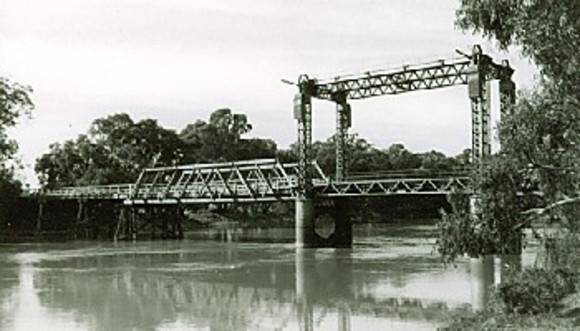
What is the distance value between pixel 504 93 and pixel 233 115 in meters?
76.1

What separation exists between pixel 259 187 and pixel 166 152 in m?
44.3

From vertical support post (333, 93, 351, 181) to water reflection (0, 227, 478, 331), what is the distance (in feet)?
20.7

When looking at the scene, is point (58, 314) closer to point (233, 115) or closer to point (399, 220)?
point (399, 220)

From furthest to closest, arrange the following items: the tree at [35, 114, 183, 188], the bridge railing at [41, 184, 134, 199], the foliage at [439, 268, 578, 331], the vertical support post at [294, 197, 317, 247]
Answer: the tree at [35, 114, 183, 188], the bridge railing at [41, 184, 134, 199], the vertical support post at [294, 197, 317, 247], the foliage at [439, 268, 578, 331]

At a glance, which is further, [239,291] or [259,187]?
[259,187]

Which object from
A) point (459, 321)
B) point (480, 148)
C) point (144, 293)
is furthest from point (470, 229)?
point (480, 148)

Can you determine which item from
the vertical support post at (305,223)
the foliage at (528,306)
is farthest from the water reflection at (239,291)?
the foliage at (528,306)

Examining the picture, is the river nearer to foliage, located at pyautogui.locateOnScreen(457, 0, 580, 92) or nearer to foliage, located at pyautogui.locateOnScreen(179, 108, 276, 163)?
foliage, located at pyautogui.locateOnScreen(457, 0, 580, 92)

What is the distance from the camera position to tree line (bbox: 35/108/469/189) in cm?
8831

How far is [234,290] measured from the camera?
28.9 metres

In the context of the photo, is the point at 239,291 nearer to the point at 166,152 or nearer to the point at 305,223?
the point at 305,223

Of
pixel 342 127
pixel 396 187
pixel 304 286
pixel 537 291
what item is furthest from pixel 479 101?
pixel 537 291

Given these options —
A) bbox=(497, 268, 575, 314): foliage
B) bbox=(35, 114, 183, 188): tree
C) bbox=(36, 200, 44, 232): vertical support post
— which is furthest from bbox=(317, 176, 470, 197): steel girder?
bbox=(35, 114, 183, 188): tree

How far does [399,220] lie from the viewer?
318 ft
